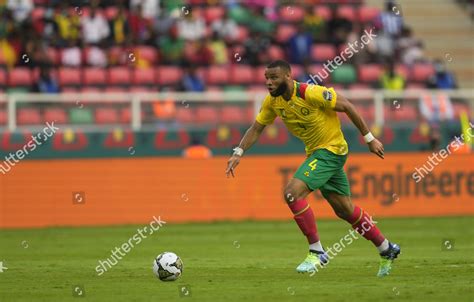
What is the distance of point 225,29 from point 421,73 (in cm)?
493

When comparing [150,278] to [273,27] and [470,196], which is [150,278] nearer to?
[470,196]

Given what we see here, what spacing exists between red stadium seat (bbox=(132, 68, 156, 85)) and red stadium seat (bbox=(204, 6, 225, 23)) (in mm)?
2844

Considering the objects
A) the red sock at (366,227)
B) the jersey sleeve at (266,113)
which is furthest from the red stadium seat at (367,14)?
the red sock at (366,227)

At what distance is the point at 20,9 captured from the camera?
26.0 metres

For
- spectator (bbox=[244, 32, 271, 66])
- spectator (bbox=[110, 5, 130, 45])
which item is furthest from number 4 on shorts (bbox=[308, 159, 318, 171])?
spectator (bbox=[244, 32, 271, 66])

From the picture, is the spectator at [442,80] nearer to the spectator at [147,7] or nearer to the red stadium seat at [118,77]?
the spectator at [147,7]

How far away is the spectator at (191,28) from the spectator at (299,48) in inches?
83.1

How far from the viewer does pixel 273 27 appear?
91.4 feet

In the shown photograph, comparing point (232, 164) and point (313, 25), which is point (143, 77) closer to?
point (313, 25)

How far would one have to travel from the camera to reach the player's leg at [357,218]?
12.6 m

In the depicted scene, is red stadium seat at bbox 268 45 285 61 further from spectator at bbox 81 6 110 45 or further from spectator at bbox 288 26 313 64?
spectator at bbox 81 6 110 45

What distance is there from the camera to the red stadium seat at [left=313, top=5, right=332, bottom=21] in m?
28.6

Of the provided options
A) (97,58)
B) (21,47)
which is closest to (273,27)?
(97,58)

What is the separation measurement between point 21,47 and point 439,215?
975cm
